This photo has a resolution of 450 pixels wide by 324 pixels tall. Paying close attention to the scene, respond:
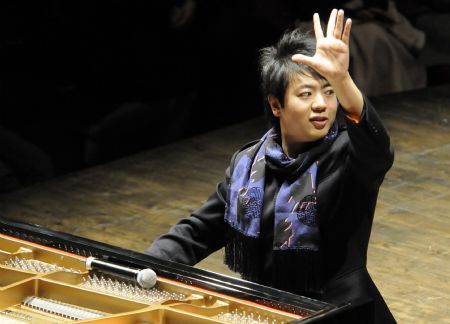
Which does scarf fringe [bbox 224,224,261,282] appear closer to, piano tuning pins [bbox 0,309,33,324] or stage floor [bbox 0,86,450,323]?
piano tuning pins [bbox 0,309,33,324]

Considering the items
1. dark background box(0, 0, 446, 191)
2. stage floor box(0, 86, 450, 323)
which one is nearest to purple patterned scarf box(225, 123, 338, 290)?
stage floor box(0, 86, 450, 323)

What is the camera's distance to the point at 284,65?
11.3 feet

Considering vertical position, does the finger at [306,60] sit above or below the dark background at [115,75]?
below

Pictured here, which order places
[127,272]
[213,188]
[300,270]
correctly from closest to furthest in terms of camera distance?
[127,272] → [300,270] → [213,188]

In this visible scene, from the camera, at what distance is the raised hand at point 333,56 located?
3074 millimetres

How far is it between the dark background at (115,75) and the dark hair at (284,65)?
3.24 m

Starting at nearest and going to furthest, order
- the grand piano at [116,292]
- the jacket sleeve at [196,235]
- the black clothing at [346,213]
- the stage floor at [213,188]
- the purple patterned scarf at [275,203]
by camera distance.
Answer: the grand piano at [116,292] < the black clothing at [346,213] < the purple patterned scarf at [275,203] < the jacket sleeve at [196,235] < the stage floor at [213,188]

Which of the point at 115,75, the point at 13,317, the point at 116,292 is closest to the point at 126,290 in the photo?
the point at 116,292

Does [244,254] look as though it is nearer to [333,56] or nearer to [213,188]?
[333,56]

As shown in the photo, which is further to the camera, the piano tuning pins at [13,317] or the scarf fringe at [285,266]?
the scarf fringe at [285,266]

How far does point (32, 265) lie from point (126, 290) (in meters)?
0.34

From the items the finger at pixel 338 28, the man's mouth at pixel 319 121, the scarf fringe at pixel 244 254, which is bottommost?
the scarf fringe at pixel 244 254

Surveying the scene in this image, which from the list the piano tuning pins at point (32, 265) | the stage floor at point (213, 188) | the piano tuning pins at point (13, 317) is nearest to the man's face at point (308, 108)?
the piano tuning pins at point (32, 265)

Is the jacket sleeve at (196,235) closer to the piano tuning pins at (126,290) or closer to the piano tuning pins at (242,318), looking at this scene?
the piano tuning pins at (126,290)
